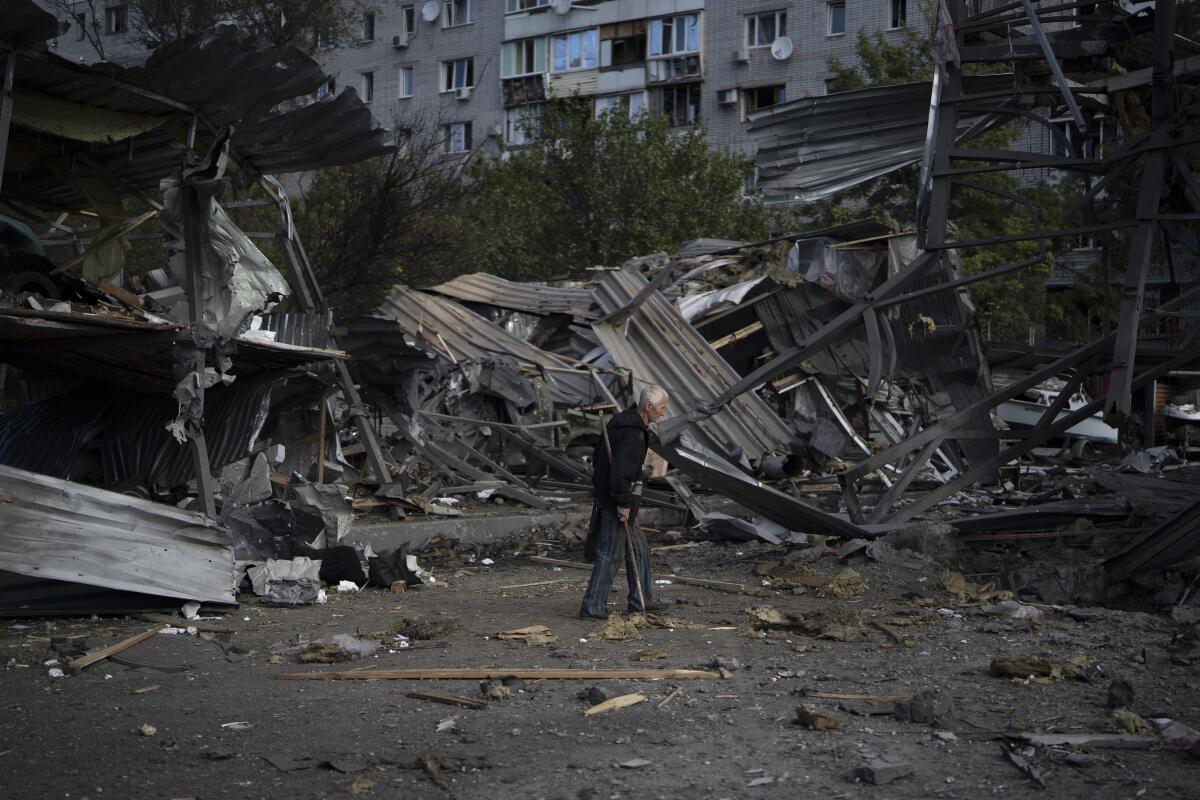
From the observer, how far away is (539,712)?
620cm

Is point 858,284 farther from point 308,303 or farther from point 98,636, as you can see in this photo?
point 98,636

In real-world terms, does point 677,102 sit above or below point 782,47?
below

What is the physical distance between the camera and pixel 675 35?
42.4 metres

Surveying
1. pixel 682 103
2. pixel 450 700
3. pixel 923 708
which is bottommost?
pixel 450 700

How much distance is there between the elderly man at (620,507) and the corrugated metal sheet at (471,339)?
29.1ft

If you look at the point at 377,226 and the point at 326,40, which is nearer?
the point at 377,226

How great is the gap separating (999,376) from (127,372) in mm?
20402

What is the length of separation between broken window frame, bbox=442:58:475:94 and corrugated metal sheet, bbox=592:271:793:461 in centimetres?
3084

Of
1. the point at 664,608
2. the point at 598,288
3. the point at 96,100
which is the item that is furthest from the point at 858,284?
the point at 96,100

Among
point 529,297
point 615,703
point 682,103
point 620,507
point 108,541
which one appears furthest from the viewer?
point 682,103

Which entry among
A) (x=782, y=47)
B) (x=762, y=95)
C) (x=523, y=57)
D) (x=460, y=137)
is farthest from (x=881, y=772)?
(x=460, y=137)

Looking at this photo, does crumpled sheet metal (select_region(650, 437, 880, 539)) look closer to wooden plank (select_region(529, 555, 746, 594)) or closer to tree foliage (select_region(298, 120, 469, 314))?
wooden plank (select_region(529, 555, 746, 594))

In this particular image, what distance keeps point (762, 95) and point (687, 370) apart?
26021 mm

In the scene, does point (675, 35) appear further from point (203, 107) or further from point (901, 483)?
point (203, 107)
